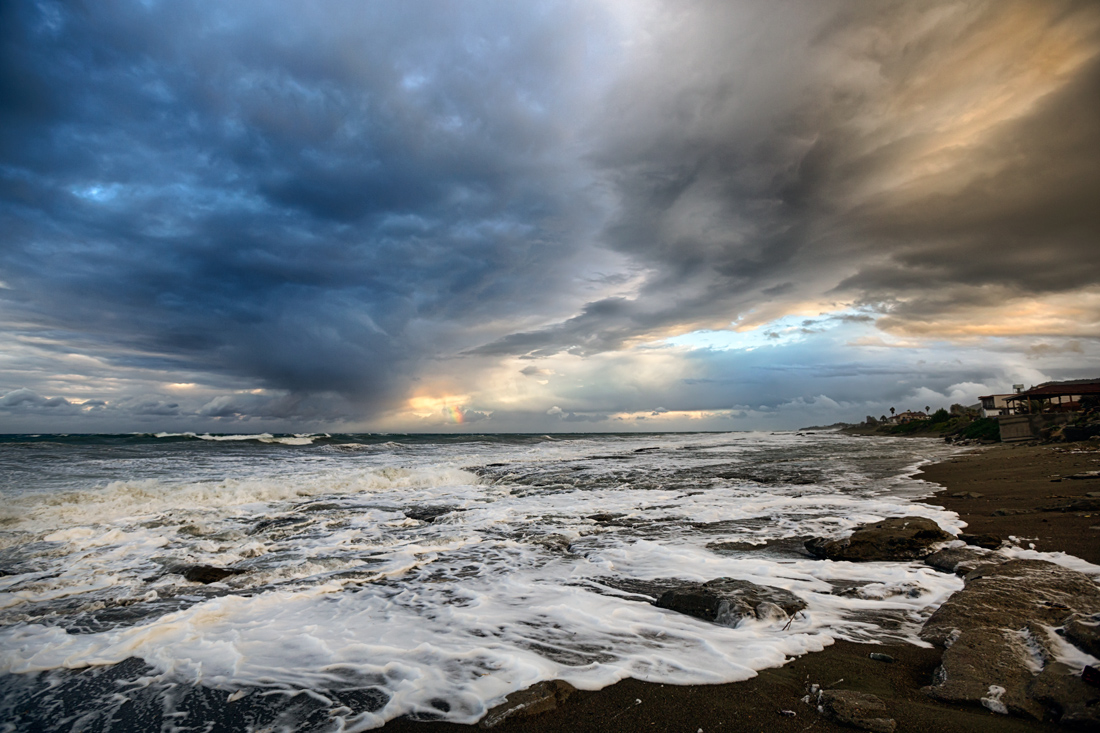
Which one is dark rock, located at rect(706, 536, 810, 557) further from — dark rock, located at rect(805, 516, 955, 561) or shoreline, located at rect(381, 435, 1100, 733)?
shoreline, located at rect(381, 435, 1100, 733)

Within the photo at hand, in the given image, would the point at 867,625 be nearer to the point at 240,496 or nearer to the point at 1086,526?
the point at 1086,526

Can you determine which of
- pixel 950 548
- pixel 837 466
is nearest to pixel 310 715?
pixel 950 548

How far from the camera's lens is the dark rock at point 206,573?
250 inches

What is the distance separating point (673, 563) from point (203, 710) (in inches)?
193

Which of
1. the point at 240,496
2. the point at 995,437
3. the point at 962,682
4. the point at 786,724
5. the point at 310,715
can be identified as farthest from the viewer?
the point at 995,437

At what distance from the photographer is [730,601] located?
445 cm

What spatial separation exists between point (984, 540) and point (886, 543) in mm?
1157

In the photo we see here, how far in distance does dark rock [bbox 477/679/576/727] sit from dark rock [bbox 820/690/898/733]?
1.50 metres

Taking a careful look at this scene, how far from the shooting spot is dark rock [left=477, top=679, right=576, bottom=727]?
2986mm

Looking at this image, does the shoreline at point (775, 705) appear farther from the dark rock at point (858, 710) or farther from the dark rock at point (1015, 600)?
the dark rock at point (1015, 600)

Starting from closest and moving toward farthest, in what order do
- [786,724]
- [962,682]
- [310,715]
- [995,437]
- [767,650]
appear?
[786,724], [962,682], [310,715], [767,650], [995,437]

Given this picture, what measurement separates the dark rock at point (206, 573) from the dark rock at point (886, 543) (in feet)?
24.7

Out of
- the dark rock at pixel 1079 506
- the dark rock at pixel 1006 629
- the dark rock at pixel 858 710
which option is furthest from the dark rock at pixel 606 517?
the dark rock at pixel 1079 506

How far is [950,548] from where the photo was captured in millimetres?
5891
